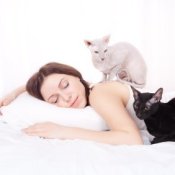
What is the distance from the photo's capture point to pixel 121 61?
2098 millimetres

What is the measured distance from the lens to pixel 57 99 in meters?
1.71

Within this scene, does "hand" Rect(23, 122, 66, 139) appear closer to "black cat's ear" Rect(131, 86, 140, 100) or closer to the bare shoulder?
the bare shoulder

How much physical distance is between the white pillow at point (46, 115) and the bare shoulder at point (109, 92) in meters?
0.08

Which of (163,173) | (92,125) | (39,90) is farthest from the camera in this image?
(39,90)

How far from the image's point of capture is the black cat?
1541 mm

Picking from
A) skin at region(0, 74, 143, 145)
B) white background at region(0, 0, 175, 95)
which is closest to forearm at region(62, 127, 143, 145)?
skin at region(0, 74, 143, 145)

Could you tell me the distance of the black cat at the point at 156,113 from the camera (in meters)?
1.54

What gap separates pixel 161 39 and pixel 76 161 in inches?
65.6

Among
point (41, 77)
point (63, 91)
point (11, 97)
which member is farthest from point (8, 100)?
point (63, 91)

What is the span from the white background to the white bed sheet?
1.21 m

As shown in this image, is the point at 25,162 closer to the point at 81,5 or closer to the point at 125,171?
the point at 125,171

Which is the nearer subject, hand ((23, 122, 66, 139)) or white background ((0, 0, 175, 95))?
hand ((23, 122, 66, 139))

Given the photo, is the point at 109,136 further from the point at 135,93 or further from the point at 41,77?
the point at 41,77

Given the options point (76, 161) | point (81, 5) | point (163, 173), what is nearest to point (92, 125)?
point (76, 161)
